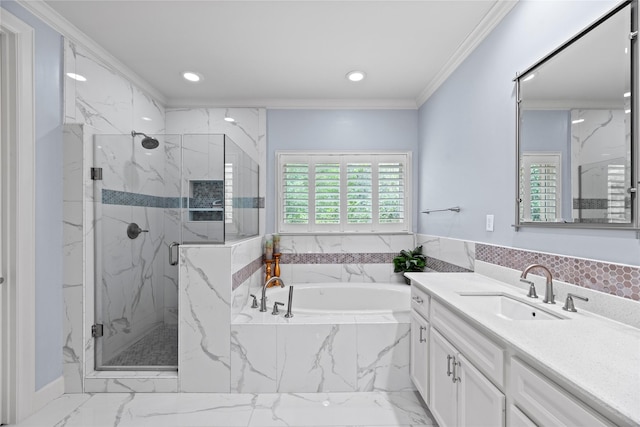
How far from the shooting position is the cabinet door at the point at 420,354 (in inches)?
73.1

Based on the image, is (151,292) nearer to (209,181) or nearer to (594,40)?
(209,181)

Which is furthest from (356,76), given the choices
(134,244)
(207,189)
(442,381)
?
(442,381)

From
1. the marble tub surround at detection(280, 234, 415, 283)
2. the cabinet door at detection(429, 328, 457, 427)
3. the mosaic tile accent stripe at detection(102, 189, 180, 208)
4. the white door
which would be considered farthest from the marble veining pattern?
the cabinet door at detection(429, 328, 457, 427)

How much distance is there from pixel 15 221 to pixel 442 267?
305cm

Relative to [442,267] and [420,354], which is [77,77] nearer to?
[420,354]

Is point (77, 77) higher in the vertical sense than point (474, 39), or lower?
lower

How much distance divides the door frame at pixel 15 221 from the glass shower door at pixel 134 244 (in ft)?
1.50

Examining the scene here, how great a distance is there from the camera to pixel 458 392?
1.43 metres

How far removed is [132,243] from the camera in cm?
248

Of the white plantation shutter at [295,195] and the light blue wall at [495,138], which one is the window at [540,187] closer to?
the light blue wall at [495,138]

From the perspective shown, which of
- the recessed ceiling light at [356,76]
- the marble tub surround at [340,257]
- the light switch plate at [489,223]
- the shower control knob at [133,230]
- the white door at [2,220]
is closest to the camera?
the white door at [2,220]

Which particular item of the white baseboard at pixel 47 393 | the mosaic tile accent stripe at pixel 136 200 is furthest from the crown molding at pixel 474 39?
the white baseboard at pixel 47 393

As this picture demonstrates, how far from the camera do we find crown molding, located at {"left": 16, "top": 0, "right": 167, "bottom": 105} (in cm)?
193

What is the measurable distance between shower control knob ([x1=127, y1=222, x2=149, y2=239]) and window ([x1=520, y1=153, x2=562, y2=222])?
2.61 meters
